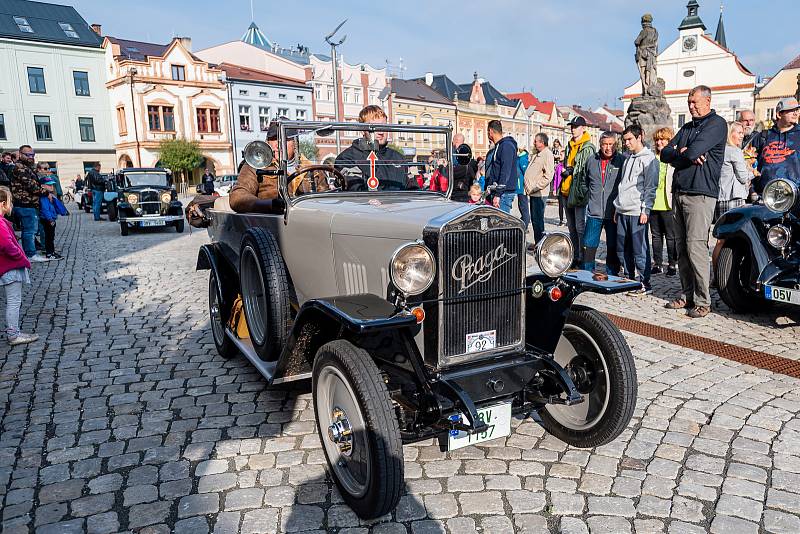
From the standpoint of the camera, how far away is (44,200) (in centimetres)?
1000

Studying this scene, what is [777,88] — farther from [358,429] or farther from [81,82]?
[358,429]

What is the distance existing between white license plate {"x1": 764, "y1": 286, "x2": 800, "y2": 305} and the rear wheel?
2.18ft

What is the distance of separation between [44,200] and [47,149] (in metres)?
36.3

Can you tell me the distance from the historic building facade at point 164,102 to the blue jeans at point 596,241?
39019 mm

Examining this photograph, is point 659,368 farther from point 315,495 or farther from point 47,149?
point 47,149

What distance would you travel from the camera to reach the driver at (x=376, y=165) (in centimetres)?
405

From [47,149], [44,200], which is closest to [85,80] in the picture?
[47,149]

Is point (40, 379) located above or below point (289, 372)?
below

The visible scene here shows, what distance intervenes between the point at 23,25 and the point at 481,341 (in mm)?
48927

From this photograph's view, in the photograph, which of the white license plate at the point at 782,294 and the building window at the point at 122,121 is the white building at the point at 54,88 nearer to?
the building window at the point at 122,121

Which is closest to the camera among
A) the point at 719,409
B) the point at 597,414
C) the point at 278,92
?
the point at 597,414

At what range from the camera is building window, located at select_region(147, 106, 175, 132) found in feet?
132

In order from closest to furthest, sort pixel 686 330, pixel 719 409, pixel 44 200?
pixel 719 409
pixel 686 330
pixel 44 200

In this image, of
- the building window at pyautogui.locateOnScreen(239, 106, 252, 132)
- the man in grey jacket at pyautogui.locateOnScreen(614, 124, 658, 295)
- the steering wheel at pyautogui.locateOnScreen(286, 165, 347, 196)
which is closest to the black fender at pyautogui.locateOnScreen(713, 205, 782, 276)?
the man in grey jacket at pyautogui.locateOnScreen(614, 124, 658, 295)
